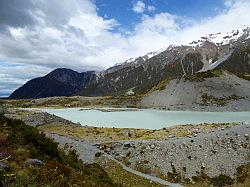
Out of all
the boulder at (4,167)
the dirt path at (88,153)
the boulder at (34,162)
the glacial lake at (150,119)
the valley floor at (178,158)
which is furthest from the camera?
the glacial lake at (150,119)

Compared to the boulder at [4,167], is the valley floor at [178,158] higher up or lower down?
lower down

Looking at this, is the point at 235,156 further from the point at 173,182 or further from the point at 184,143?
the point at 173,182

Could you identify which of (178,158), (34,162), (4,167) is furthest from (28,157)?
(178,158)

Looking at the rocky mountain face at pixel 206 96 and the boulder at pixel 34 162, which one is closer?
the boulder at pixel 34 162

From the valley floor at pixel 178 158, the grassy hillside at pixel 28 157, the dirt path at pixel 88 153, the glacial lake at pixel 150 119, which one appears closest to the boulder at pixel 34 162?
the grassy hillside at pixel 28 157

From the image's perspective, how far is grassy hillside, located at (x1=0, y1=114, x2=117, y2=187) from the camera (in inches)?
661

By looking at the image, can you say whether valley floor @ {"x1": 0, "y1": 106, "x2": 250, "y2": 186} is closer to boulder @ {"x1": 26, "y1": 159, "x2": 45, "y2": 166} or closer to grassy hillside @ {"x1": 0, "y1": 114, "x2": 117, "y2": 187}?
grassy hillside @ {"x1": 0, "y1": 114, "x2": 117, "y2": 187}

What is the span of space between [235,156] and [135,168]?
14.5 meters

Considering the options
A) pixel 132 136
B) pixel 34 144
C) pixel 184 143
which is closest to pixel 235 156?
pixel 184 143

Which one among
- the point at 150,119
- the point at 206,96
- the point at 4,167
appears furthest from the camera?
the point at 206,96

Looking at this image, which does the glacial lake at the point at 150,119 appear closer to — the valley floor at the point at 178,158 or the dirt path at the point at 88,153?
the valley floor at the point at 178,158

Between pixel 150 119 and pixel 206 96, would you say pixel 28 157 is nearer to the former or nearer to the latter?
pixel 150 119

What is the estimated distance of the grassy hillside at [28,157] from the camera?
1680cm

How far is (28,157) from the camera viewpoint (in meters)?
20.2
